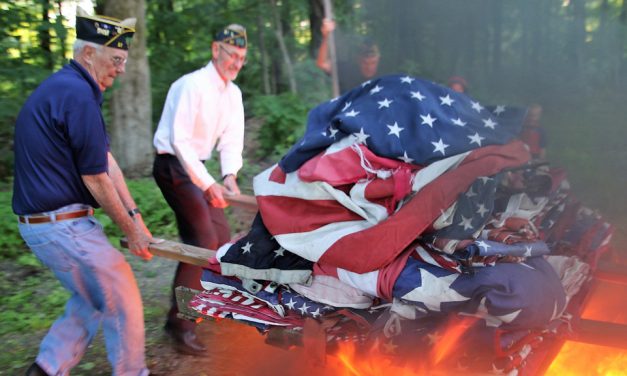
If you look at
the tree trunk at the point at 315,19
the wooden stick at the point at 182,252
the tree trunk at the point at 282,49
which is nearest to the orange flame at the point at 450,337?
the wooden stick at the point at 182,252

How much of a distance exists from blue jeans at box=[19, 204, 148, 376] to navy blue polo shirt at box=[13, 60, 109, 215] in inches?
5.1

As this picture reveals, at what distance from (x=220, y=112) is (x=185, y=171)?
1.71 ft

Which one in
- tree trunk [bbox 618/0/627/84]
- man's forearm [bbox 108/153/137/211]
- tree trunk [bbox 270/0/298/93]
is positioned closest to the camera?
tree trunk [bbox 618/0/627/84]

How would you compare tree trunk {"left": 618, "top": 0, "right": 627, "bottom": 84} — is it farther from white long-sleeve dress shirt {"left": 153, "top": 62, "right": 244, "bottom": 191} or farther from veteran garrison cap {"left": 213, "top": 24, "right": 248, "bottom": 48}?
white long-sleeve dress shirt {"left": 153, "top": 62, "right": 244, "bottom": 191}

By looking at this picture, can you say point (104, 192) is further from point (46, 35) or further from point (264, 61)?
point (264, 61)

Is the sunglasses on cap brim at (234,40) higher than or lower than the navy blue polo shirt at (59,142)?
higher

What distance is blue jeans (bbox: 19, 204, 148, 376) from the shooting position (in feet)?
9.31

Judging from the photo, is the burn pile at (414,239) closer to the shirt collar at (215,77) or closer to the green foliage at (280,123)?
the shirt collar at (215,77)

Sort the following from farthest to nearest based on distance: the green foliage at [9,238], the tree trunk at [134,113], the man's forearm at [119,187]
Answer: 1. the tree trunk at [134,113]
2. the green foliage at [9,238]
3. the man's forearm at [119,187]

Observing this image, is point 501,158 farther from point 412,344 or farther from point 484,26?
point 484,26

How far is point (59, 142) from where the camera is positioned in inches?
106

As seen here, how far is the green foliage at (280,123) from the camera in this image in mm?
8984

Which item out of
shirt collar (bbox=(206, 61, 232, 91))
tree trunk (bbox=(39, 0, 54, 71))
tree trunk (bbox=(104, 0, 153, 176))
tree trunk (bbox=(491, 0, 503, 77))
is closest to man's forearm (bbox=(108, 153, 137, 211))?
shirt collar (bbox=(206, 61, 232, 91))

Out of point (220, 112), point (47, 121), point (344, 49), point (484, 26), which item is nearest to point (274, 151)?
point (344, 49)
